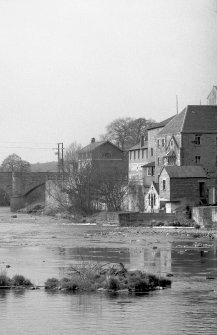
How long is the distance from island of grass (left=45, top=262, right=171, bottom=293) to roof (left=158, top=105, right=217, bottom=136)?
77.4m

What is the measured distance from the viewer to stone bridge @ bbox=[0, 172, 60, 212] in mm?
169375

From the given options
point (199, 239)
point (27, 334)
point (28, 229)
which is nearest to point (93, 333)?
point (27, 334)

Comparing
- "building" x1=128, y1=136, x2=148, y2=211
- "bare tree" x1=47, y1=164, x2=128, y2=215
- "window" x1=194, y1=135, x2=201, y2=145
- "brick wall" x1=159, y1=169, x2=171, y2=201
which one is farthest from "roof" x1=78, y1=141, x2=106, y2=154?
"brick wall" x1=159, y1=169, x2=171, y2=201

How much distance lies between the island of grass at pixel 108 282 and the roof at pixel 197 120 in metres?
77.4

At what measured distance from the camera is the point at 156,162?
13050 cm

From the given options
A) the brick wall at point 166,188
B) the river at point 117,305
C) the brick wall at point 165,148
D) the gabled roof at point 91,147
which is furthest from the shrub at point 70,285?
the gabled roof at point 91,147

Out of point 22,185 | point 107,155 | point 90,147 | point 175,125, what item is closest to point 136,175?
point 175,125

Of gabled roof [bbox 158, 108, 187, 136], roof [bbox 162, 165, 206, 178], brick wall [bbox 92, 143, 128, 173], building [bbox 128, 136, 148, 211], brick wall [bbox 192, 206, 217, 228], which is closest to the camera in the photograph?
brick wall [bbox 192, 206, 217, 228]

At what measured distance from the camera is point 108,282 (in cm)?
4100

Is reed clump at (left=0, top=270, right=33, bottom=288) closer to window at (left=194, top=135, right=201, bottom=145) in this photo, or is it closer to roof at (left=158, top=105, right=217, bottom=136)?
roof at (left=158, top=105, right=217, bottom=136)

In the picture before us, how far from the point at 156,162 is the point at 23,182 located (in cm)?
4629

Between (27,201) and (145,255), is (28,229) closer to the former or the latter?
(145,255)

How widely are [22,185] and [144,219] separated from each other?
2951 inches

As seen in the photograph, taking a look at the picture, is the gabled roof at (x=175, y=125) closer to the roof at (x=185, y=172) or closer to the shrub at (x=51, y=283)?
the roof at (x=185, y=172)
